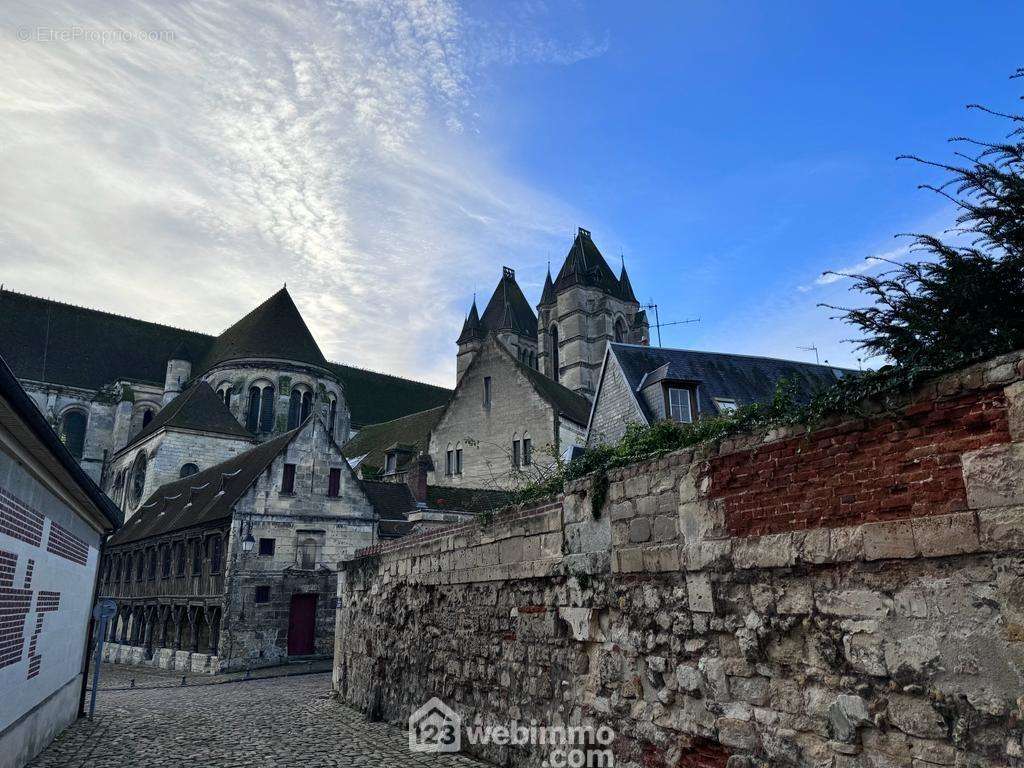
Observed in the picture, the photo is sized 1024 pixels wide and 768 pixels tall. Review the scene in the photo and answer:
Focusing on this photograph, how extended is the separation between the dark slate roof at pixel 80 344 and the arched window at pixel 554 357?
25.6 m

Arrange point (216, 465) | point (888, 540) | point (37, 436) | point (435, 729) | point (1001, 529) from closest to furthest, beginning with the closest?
point (1001, 529)
point (888, 540)
point (37, 436)
point (435, 729)
point (216, 465)

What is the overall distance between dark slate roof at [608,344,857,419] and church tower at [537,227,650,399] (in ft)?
95.5

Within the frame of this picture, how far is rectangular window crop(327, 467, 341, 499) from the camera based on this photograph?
24.1m

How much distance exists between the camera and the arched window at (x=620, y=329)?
177 ft

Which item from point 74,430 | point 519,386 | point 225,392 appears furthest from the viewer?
point 74,430

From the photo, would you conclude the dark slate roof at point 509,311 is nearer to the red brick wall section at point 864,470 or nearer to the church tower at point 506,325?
the church tower at point 506,325

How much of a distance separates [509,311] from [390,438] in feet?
77.3

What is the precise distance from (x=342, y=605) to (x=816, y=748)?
1082 cm

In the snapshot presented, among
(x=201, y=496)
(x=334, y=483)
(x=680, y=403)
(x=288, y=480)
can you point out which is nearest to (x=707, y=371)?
(x=680, y=403)

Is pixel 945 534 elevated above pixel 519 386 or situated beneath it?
situated beneath

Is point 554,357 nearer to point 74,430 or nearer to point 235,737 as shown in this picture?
point 74,430

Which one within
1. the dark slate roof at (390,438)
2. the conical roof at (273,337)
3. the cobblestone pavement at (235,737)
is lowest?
the cobblestone pavement at (235,737)

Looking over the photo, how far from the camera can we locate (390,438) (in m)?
42.0

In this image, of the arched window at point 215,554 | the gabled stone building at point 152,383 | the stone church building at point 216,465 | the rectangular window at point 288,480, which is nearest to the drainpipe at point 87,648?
the stone church building at point 216,465
